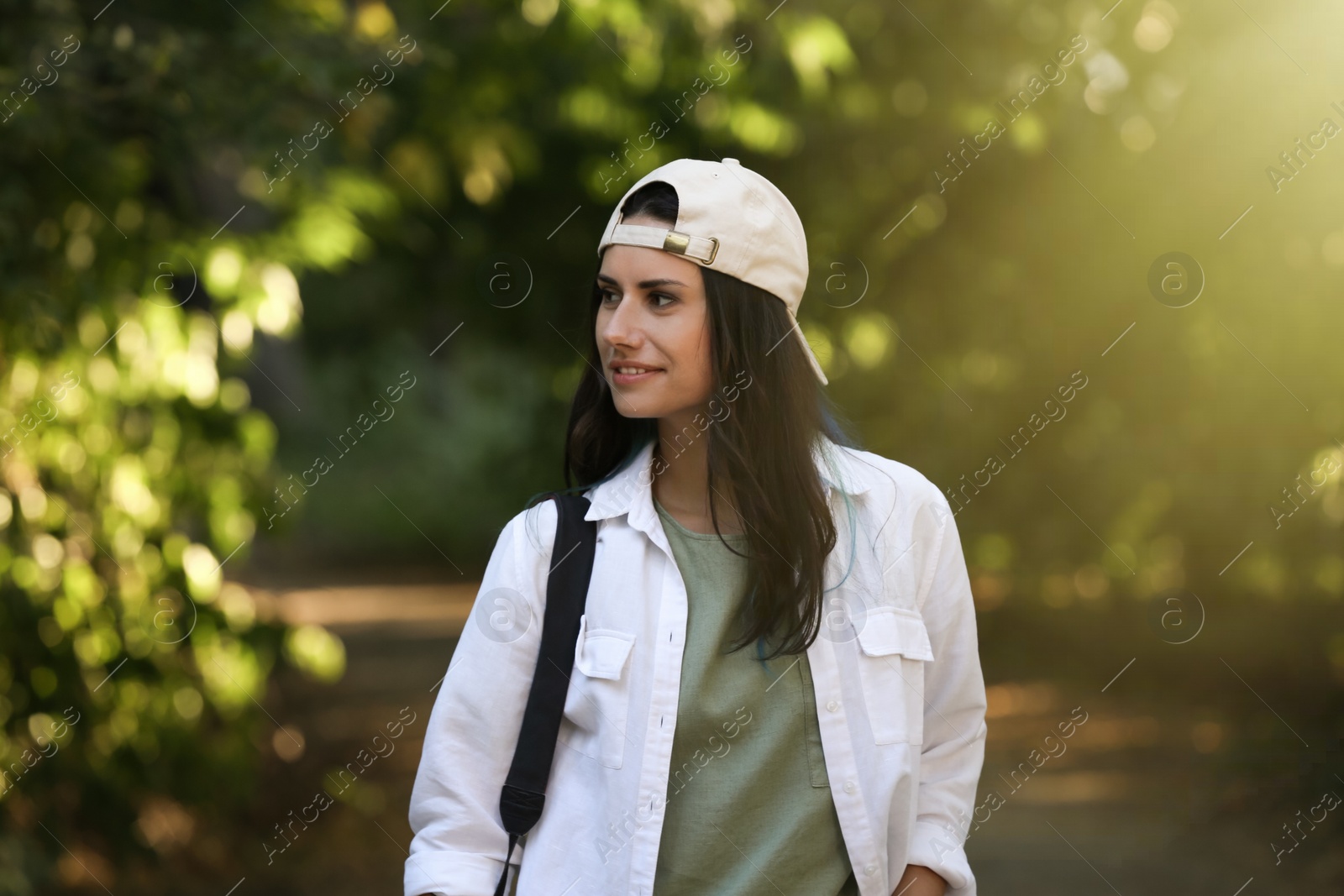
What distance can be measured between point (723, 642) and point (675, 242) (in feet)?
2.17

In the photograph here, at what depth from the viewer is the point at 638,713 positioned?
6.51 feet

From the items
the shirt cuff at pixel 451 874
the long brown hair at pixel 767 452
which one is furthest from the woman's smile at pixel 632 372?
the shirt cuff at pixel 451 874

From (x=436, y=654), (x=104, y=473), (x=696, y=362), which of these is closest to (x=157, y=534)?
(x=104, y=473)

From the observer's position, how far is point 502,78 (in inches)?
234

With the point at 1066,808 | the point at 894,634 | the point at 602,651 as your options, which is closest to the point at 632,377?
the point at 602,651

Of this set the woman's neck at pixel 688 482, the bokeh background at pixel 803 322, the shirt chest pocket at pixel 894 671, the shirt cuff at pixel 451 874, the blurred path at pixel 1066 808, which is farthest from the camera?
the blurred path at pixel 1066 808

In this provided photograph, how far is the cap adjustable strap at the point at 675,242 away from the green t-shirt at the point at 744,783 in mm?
588

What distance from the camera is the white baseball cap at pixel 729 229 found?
2088mm

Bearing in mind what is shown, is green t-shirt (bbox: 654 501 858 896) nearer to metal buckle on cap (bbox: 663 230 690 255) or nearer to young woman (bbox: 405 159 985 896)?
young woman (bbox: 405 159 985 896)

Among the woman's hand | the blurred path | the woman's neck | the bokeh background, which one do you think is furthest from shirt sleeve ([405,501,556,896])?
the blurred path

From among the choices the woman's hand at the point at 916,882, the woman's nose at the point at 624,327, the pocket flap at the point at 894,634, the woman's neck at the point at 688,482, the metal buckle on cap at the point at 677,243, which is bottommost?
the woman's hand at the point at 916,882

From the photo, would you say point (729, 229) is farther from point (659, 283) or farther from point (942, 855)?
point (942, 855)

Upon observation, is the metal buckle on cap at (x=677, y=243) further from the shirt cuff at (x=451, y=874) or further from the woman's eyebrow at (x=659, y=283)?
the shirt cuff at (x=451, y=874)

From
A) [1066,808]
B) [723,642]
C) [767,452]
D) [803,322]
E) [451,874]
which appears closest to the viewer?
[451,874]
